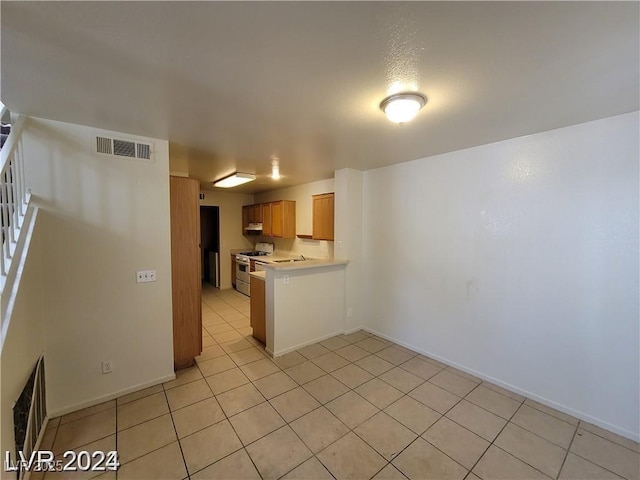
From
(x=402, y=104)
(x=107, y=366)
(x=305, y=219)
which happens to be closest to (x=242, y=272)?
(x=305, y=219)

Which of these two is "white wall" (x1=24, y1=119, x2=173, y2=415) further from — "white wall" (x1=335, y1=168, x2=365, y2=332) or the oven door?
the oven door

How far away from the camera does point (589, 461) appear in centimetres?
187

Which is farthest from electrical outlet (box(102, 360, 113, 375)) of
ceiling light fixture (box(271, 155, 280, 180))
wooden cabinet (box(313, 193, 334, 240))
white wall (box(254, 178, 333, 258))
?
white wall (box(254, 178, 333, 258))

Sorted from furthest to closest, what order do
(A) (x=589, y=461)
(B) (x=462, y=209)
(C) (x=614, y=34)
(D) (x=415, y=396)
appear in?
(B) (x=462, y=209), (D) (x=415, y=396), (A) (x=589, y=461), (C) (x=614, y=34)

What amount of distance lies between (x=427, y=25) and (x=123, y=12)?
1.35 m

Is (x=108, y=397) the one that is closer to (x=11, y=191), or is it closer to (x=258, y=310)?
(x=258, y=310)

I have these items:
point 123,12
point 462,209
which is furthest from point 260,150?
point 462,209

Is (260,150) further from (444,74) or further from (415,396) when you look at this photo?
(415,396)

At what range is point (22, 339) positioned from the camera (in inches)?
67.2

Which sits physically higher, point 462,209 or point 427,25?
point 427,25

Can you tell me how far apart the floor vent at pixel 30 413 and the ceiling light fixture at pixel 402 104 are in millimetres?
3066

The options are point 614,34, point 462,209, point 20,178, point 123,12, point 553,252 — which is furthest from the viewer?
point 462,209

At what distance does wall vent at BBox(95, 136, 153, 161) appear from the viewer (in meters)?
2.40

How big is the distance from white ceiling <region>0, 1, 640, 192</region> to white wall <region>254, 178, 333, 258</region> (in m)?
2.68
